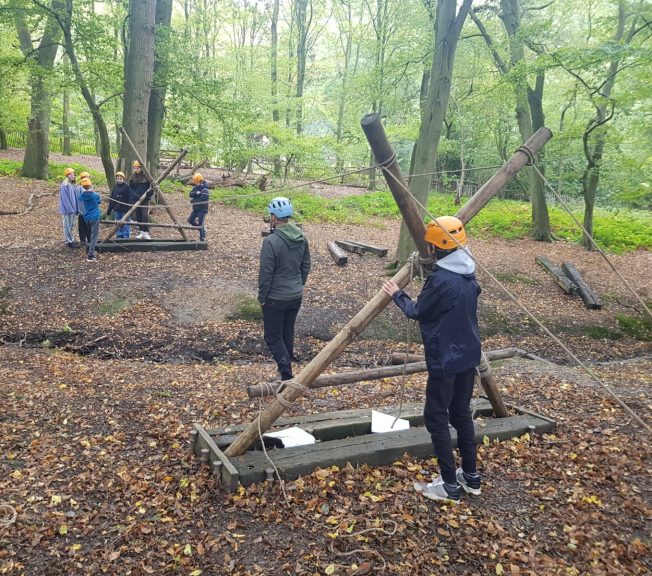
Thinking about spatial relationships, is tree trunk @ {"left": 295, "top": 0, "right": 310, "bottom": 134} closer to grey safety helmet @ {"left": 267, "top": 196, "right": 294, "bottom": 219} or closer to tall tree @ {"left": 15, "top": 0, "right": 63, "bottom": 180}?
tall tree @ {"left": 15, "top": 0, "right": 63, "bottom": 180}

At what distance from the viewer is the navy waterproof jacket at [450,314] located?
3781 mm

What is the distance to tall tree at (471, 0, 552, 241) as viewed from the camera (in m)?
15.5

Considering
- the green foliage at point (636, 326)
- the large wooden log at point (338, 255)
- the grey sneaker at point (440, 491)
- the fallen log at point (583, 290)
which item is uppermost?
the large wooden log at point (338, 255)

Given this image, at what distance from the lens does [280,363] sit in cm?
630

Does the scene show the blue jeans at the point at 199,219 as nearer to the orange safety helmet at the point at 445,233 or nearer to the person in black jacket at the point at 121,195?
the person in black jacket at the point at 121,195

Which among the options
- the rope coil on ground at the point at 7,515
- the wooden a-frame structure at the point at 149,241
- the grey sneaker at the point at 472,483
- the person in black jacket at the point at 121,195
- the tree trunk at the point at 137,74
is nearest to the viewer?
the rope coil on ground at the point at 7,515

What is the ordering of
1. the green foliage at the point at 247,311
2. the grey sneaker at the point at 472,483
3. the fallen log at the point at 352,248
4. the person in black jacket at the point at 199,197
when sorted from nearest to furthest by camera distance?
the grey sneaker at the point at 472,483, the green foliage at the point at 247,311, the person in black jacket at the point at 199,197, the fallen log at the point at 352,248

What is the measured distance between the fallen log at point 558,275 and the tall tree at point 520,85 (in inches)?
135

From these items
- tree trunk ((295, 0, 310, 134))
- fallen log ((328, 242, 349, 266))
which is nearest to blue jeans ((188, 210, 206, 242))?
fallen log ((328, 242, 349, 266))

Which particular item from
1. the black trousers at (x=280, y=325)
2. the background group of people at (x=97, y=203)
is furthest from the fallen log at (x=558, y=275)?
the black trousers at (x=280, y=325)

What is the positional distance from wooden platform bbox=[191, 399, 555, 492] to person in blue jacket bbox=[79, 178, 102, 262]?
336 inches

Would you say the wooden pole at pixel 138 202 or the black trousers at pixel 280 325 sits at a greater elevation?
the wooden pole at pixel 138 202

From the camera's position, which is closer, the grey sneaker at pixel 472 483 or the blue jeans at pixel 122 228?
the grey sneaker at pixel 472 483

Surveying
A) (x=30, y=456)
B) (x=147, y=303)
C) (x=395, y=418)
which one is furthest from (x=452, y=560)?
(x=147, y=303)
